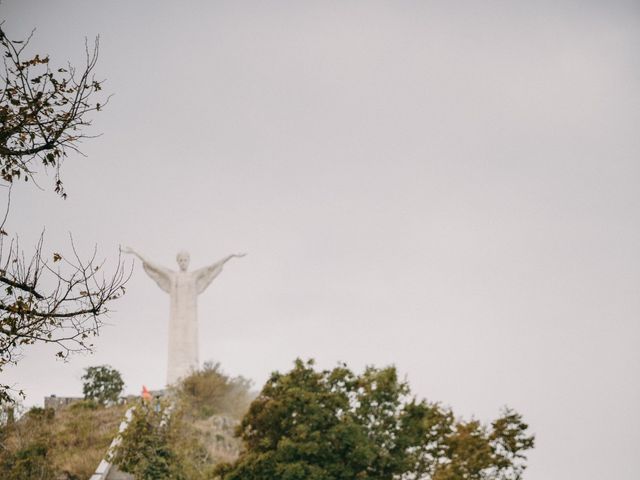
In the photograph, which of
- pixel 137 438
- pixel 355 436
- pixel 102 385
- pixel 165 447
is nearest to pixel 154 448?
pixel 165 447

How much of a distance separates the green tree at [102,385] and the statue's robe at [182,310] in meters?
2.53

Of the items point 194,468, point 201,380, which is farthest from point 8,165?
point 201,380

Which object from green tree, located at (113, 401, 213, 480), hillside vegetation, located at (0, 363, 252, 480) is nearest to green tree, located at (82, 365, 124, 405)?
hillside vegetation, located at (0, 363, 252, 480)

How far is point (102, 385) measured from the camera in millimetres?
29781

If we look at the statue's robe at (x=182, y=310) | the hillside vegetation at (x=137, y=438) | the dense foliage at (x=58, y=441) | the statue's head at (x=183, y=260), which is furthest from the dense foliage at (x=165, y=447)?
the statue's head at (x=183, y=260)

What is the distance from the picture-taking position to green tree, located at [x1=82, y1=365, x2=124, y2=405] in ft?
97.0

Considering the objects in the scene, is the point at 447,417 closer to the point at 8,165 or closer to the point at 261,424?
the point at 261,424

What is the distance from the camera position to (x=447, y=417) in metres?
15.7

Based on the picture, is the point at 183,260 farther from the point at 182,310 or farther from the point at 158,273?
the point at 182,310

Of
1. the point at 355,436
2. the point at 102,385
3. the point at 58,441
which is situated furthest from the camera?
the point at 102,385

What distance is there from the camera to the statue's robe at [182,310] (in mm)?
31328

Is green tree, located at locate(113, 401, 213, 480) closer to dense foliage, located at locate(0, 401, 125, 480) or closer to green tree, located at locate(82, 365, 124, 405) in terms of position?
dense foliage, located at locate(0, 401, 125, 480)

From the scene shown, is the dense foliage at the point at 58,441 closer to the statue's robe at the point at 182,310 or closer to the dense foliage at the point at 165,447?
the dense foliage at the point at 165,447

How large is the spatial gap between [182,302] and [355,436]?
→ 804 inches
